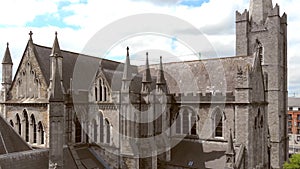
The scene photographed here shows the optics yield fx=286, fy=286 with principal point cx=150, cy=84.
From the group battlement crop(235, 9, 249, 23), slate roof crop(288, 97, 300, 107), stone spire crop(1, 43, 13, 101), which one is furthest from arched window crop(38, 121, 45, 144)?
slate roof crop(288, 97, 300, 107)

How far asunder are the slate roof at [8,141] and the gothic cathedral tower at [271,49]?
34.8m

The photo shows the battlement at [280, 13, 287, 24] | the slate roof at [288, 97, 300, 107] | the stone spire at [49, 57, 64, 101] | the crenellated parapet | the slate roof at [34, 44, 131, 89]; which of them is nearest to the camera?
the stone spire at [49, 57, 64, 101]

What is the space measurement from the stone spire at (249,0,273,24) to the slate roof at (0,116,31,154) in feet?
127

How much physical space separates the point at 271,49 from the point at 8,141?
38080 mm

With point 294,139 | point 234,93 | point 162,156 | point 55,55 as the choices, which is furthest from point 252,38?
point 294,139

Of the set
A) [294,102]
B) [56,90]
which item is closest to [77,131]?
[56,90]

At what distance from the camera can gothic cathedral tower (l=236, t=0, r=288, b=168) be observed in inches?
1698

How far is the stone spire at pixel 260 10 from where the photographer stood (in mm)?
44866

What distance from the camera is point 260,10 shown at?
45156 mm

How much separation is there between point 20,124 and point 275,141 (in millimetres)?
35449

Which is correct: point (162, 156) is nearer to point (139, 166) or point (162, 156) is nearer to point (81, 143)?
point (139, 166)

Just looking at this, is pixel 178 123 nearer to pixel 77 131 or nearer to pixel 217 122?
pixel 217 122

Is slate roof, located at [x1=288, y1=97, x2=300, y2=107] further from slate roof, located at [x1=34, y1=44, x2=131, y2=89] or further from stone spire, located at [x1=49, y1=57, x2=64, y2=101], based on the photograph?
stone spire, located at [x1=49, y1=57, x2=64, y2=101]

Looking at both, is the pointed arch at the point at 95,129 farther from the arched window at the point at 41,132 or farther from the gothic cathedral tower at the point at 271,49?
the gothic cathedral tower at the point at 271,49
